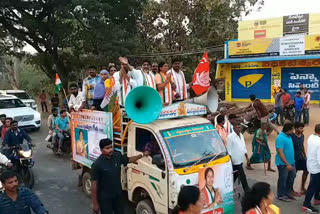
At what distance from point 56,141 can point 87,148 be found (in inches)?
176

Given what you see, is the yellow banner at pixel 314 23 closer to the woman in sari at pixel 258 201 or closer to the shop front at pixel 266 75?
the shop front at pixel 266 75

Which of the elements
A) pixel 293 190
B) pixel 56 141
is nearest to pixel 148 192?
pixel 293 190

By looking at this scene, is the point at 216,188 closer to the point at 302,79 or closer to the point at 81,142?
the point at 81,142

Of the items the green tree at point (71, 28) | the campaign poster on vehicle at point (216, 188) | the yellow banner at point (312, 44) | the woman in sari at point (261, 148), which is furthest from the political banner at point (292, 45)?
the campaign poster on vehicle at point (216, 188)

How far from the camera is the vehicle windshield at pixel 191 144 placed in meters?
4.77

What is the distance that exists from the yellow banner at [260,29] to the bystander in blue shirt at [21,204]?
69.7 ft

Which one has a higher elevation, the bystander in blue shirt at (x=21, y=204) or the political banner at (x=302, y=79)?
the political banner at (x=302, y=79)

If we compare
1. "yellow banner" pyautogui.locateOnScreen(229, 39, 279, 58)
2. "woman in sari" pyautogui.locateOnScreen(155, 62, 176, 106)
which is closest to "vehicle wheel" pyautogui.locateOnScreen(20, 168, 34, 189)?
"woman in sari" pyautogui.locateOnScreen(155, 62, 176, 106)

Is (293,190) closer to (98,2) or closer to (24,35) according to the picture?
(98,2)

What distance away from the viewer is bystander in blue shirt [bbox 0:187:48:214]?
11.1 ft

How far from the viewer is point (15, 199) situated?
3.43m

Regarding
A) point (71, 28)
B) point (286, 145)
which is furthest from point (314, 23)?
point (286, 145)

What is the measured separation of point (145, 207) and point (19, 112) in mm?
10626

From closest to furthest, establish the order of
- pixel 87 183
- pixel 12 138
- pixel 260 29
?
pixel 87 183
pixel 12 138
pixel 260 29
